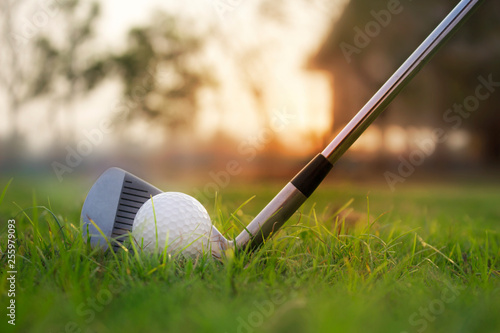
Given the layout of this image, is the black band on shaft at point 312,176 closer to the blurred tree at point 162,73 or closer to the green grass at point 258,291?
the green grass at point 258,291

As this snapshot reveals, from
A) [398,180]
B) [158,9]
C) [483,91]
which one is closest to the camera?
[398,180]

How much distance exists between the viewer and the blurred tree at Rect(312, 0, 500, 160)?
13.2 metres

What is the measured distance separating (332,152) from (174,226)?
871mm

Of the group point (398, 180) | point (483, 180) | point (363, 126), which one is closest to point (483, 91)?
point (483, 180)

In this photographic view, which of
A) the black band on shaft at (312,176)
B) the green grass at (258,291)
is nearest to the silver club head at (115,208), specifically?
the green grass at (258,291)

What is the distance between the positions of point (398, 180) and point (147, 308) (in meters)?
13.7

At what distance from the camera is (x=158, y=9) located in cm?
1920

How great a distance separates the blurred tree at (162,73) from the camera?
61.3 ft

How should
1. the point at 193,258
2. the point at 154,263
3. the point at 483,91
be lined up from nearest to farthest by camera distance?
1. the point at 154,263
2. the point at 193,258
3. the point at 483,91

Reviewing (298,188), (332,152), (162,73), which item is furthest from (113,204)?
(162,73)

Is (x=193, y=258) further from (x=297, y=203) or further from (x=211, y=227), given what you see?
(x=297, y=203)

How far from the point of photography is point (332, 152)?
2.18 metres

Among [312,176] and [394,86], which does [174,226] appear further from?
[394,86]

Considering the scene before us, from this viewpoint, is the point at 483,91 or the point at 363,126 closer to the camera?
the point at 363,126
